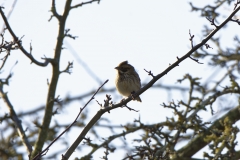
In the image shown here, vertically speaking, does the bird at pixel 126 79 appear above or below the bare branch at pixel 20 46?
above

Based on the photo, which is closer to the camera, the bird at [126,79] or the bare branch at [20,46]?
the bare branch at [20,46]

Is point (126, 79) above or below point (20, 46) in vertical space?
above

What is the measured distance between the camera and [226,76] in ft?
28.5

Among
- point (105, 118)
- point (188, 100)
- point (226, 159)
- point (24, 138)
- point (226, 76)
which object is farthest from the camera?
point (105, 118)

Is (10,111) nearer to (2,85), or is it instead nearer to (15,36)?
(2,85)

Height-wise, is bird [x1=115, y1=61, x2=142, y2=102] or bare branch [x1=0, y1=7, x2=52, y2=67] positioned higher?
bird [x1=115, y1=61, x2=142, y2=102]

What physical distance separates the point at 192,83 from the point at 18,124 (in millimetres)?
Result: 2652

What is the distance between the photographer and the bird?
8227mm

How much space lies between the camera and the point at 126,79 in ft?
27.2

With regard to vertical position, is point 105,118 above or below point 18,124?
above

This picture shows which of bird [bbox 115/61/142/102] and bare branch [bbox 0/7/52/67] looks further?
bird [bbox 115/61/142/102]

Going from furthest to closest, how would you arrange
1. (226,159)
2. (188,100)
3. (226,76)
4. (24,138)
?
(226,76)
(188,100)
(24,138)
(226,159)

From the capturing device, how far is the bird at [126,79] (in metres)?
8.23

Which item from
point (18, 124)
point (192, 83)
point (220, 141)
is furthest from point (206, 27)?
point (18, 124)
